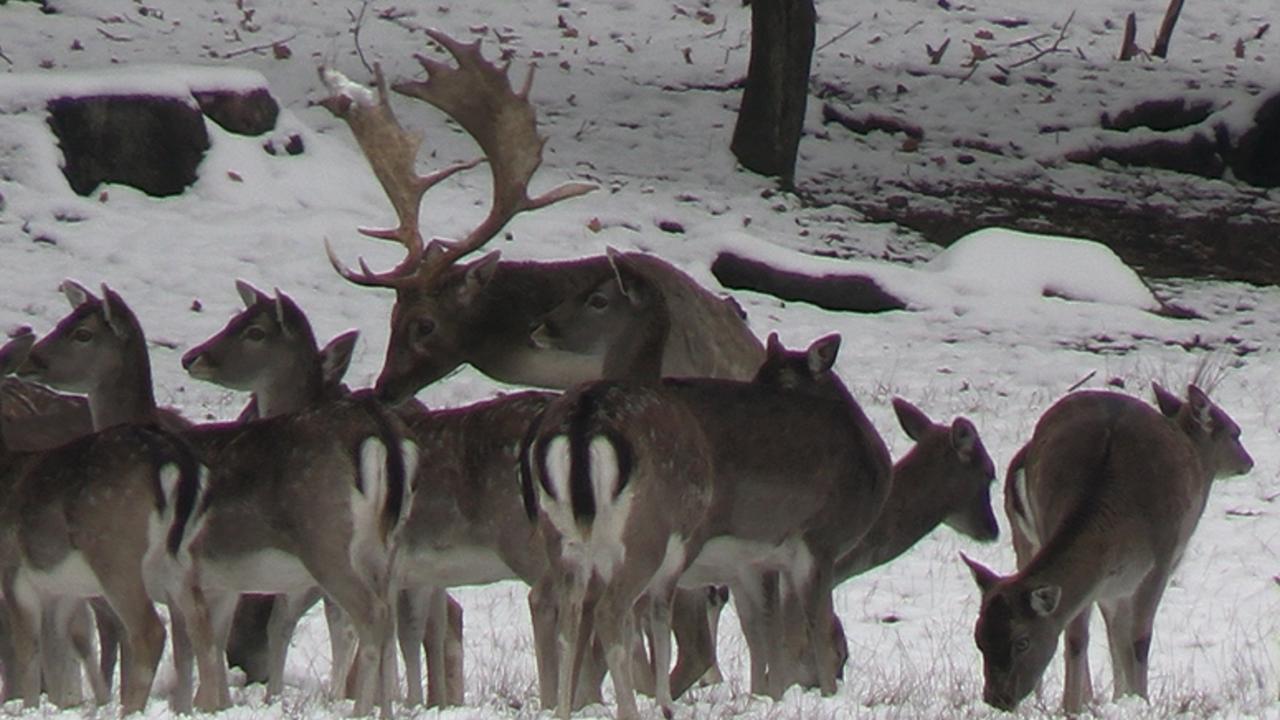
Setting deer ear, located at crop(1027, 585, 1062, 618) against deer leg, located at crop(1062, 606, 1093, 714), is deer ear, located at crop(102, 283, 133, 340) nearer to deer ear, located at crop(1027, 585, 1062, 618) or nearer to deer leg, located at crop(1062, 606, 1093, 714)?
deer ear, located at crop(1027, 585, 1062, 618)

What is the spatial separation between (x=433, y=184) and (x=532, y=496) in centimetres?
302

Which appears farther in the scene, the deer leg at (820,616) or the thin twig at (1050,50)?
the thin twig at (1050,50)

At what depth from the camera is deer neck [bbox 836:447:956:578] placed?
980 centimetres

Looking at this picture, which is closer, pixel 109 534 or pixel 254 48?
pixel 109 534

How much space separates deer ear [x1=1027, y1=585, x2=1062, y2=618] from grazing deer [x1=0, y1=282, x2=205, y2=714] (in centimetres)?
270

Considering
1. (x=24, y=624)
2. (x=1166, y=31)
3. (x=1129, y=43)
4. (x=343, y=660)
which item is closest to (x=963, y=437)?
(x=343, y=660)

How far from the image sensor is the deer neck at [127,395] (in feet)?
30.8

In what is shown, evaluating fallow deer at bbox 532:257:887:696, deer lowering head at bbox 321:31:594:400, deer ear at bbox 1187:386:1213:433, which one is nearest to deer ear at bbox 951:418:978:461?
fallow deer at bbox 532:257:887:696

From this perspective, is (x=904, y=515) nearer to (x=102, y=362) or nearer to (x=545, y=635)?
(x=545, y=635)

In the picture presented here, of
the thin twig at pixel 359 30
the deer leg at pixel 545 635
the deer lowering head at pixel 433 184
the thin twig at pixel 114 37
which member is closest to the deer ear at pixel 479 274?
the deer lowering head at pixel 433 184

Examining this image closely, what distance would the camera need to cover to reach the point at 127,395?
939 centimetres

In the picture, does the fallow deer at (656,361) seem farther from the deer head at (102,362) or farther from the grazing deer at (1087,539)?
the deer head at (102,362)

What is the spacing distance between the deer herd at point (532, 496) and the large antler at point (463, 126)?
0.9 inches

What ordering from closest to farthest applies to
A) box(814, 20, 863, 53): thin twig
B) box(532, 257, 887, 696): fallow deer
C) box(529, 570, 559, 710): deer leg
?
box(529, 570, 559, 710): deer leg → box(532, 257, 887, 696): fallow deer → box(814, 20, 863, 53): thin twig
